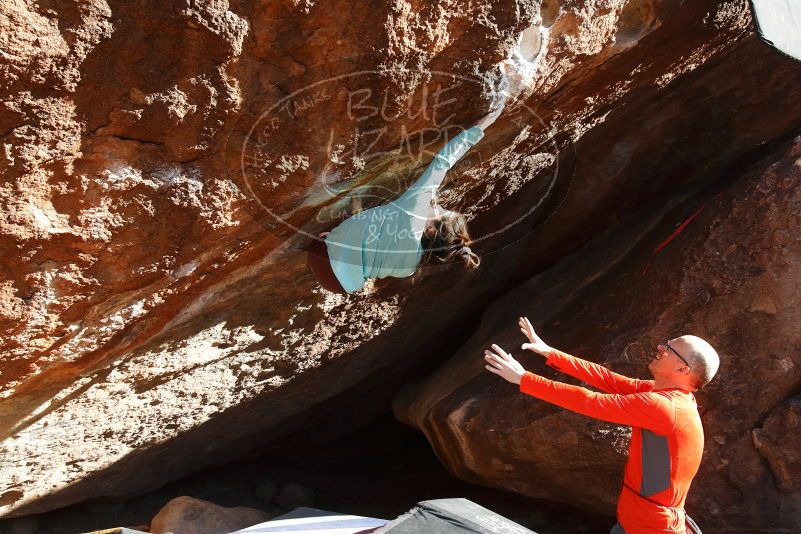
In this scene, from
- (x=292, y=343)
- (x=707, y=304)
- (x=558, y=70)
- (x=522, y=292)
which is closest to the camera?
(x=558, y=70)

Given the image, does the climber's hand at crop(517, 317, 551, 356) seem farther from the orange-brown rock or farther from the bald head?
the orange-brown rock

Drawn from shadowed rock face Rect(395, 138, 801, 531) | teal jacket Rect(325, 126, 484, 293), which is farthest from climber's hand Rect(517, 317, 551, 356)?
shadowed rock face Rect(395, 138, 801, 531)

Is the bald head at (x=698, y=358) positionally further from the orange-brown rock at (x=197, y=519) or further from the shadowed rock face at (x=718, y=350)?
the orange-brown rock at (x=197, y=519)

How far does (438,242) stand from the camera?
2773 millimetres

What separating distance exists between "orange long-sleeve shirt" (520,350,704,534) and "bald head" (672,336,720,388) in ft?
0.26

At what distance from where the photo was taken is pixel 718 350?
124 inches

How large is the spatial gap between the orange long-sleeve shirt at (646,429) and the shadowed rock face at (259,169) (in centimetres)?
77

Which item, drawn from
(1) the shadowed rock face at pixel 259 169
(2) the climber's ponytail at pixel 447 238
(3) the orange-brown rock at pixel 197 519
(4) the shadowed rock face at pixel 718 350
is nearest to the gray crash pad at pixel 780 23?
(1) the shadowed rock face at pixel 259 169

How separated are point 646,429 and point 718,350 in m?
0.93

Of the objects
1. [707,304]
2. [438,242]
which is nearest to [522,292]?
[707,304]

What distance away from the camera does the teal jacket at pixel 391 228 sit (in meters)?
2.68

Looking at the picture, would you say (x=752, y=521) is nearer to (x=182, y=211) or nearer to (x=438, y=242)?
(x=438, y=242)

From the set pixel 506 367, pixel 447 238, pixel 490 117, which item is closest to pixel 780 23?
pixel 490 117

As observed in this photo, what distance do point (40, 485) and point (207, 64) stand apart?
2.38 metres
